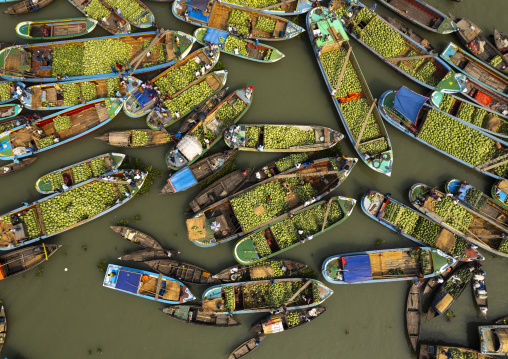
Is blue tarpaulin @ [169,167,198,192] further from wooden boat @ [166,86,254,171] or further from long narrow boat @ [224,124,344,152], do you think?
long narrow boat @ [224,124,344,152]

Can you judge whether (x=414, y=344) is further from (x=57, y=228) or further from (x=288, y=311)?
(x=57, y=228)

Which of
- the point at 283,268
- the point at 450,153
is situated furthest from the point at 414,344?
the point at 450,153

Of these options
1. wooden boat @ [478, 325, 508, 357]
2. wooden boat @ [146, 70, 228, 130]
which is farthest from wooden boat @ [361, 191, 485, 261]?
wooden boat @ [146, 70, 228, 130]

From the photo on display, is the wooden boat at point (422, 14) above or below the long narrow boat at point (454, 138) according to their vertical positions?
above

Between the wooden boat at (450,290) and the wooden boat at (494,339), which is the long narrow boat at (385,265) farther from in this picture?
the wooden boat at (494,339)

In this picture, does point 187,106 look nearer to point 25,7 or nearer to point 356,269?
point 25,7

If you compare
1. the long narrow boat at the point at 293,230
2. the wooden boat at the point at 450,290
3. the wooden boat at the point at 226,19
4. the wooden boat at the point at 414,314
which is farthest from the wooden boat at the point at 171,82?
the wooden boat at the point at 450,290

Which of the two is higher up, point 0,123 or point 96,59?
point 96,59
